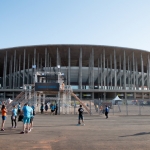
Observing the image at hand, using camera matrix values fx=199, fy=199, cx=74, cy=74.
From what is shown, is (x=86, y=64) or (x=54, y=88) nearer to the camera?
(x=54, y=88)

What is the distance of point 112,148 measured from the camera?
297 inches

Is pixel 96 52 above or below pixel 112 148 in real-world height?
above

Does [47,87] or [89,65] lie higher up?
[89,65]

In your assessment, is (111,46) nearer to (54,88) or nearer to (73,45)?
(73,45)

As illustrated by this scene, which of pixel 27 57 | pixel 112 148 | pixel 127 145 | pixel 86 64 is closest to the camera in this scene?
pixel 112 148

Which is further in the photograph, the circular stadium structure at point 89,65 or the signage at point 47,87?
the circular stadium structure at point 89,65

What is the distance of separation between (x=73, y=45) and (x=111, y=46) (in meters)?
11.8

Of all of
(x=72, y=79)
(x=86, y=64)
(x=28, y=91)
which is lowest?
(x=28, y=91)

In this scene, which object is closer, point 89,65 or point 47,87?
point 47,87

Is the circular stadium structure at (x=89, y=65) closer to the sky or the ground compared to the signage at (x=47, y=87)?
closer to the sky

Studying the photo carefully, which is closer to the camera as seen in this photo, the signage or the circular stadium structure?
the signage

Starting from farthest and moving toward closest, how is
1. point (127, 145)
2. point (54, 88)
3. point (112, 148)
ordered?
1. point (54, 88)
2. point (127, 145)
3. point (112, 148)

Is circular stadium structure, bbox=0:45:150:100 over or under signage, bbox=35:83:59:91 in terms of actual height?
over

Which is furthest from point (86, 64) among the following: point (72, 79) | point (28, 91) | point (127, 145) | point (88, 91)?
point (127, 145)
